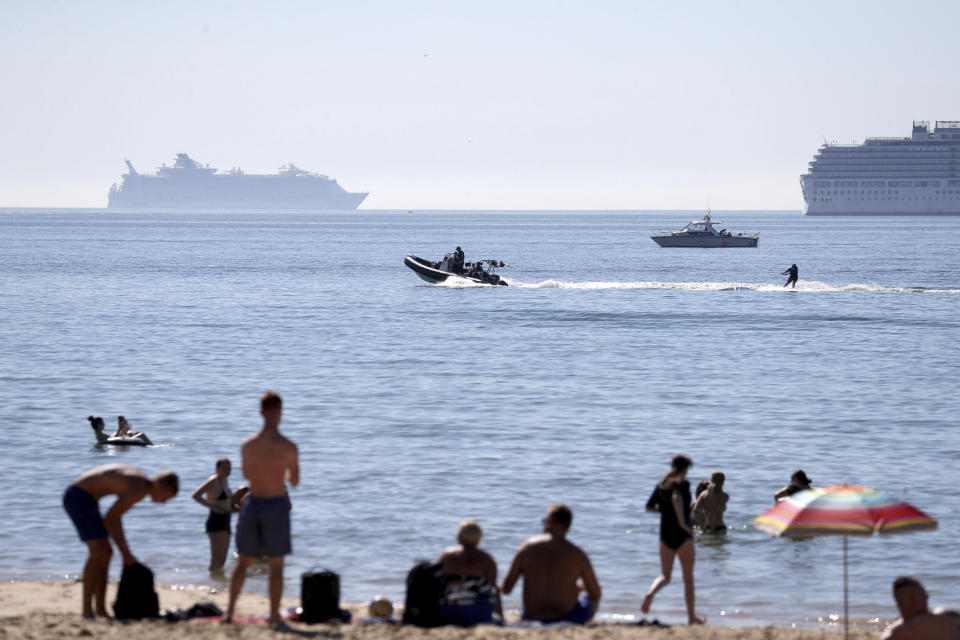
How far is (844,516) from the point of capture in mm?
9352

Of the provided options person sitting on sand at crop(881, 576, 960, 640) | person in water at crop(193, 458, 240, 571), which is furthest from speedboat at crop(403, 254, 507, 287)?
person sitting on sand at crop(881, 576, 960, 640)

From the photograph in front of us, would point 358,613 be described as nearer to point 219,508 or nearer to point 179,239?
point 219,508

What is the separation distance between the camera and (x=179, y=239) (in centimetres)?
15750

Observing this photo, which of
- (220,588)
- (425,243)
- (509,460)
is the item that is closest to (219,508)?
(220,588)

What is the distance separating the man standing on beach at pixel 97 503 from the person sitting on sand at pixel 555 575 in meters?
2.70

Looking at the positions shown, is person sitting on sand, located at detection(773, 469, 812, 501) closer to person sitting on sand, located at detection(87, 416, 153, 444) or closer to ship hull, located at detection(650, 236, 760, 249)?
person sitting on sand, located at detection(87, 416, 153, 444)

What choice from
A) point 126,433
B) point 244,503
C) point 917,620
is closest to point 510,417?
point 126,433

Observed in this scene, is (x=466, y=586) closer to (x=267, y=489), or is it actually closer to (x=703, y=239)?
(x=267, y=489)

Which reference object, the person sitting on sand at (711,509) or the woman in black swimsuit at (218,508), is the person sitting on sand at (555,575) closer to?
the woman in black swimsuit at (218,508)

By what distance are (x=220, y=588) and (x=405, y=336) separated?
97.3 ft

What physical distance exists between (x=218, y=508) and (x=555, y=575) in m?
4.82

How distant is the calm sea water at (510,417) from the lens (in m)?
14.3

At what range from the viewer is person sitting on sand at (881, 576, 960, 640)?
8.75 meters

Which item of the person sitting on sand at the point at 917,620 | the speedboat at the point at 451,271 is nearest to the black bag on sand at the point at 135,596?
the person sitting on sand at the point at 917,620
